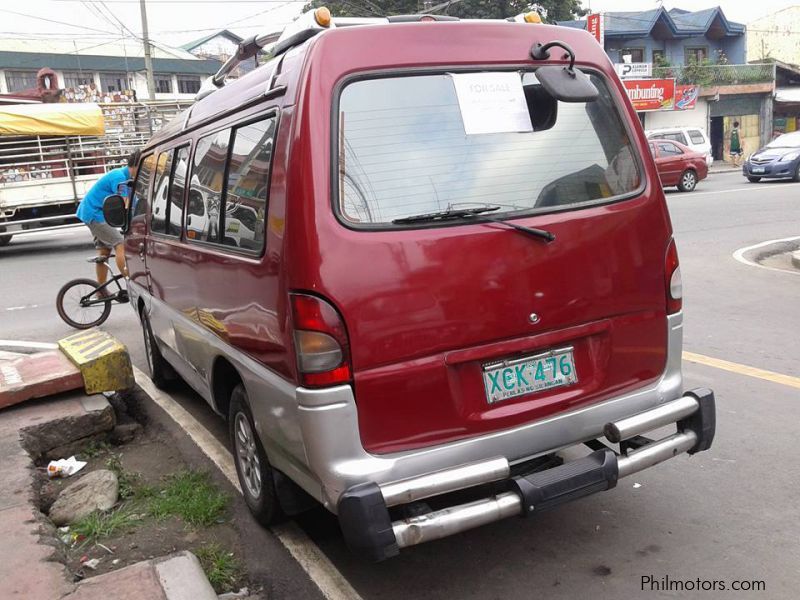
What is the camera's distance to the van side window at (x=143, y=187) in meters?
5.34

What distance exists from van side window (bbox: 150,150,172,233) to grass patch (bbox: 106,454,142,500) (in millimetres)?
1462

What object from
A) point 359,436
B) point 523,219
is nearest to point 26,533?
point 359,436

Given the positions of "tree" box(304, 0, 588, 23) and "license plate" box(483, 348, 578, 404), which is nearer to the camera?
"license plate" box(483, 348, 578, 404)

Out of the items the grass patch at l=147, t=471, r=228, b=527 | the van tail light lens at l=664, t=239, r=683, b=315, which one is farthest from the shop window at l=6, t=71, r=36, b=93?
the van tail light lens at l=664, t=239, r=683, b=315

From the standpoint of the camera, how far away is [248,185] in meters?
3.19

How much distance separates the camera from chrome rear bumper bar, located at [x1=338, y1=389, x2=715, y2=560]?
256 centimetres

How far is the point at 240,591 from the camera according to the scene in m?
3.13

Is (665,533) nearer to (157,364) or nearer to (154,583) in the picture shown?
(154,583)

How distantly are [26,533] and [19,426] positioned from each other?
1498 millimetres

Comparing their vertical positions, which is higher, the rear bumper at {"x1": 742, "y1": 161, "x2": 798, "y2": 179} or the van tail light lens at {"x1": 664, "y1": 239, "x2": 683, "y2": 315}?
the van tail light lens at {"x1": 664, "y1": 239, "x2": 683, "y2": 315}

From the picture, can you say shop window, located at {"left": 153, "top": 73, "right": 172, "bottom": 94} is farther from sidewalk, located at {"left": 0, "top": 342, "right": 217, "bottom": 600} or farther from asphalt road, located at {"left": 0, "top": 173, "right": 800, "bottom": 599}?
sidewalk, located at {"left": 0, "top": 342, "right": 217, "bottom": 600}

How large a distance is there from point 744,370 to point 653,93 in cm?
3274

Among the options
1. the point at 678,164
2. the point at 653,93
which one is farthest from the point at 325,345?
the point at 653,93

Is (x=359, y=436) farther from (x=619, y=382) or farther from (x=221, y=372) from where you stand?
(x=221, y=372)
